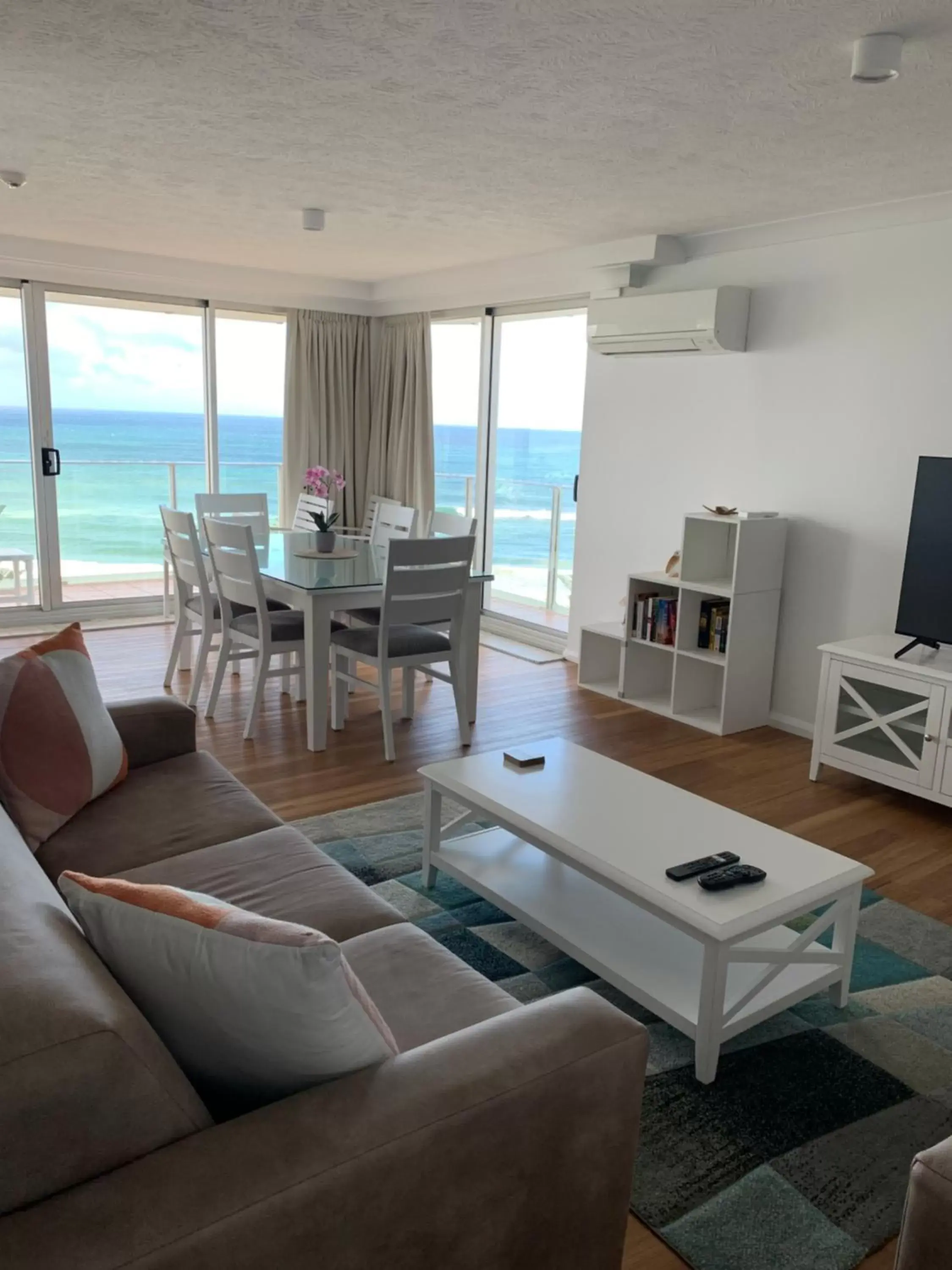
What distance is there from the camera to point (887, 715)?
3.78 meters

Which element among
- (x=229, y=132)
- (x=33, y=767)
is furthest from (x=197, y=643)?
(x=33, y=767)

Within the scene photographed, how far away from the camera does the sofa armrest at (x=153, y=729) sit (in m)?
2.62

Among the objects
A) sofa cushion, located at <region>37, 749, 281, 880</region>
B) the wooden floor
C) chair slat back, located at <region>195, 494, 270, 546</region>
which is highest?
chair slat back, located at <region>195, 494, 270, 546</region>

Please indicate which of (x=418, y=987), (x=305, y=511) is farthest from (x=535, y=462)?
(x=418, y=987)

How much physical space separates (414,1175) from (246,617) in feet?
11.7

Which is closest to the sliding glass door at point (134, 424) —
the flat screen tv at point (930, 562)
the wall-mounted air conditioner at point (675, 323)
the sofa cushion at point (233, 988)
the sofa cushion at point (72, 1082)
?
the wall-mounted air conditioner at point (675, 323)

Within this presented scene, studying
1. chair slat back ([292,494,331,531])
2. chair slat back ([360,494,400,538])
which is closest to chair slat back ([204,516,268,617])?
chair slat back ([292,494,331,531])

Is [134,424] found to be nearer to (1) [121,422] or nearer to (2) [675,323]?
(1) [121,422]

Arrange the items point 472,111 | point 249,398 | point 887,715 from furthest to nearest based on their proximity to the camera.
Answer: point 249,398 → point 887,715 → point 472,111

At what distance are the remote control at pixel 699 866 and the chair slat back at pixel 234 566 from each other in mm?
2478

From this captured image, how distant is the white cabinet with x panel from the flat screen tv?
113mm

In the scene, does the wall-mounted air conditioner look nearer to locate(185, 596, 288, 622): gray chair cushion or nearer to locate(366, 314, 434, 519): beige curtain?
locate(366, 314, 434, 519): beige curtain

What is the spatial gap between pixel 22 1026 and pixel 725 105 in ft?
9.57

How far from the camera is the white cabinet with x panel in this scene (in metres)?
3.59
